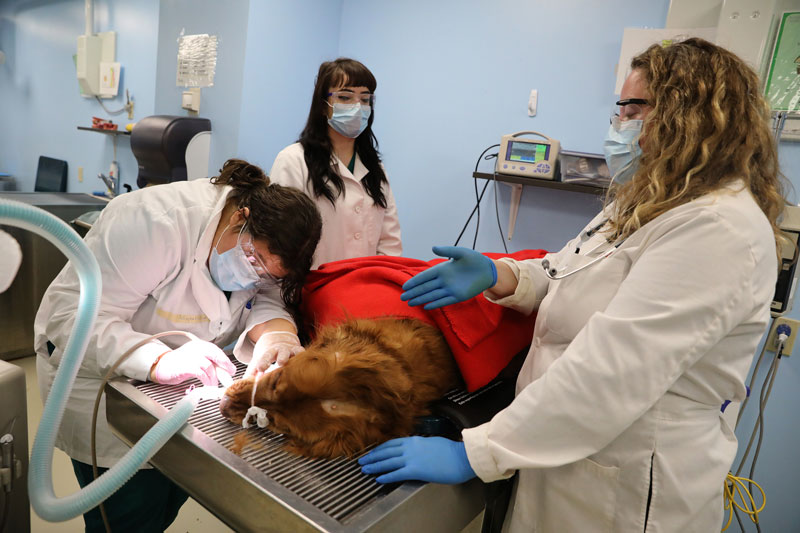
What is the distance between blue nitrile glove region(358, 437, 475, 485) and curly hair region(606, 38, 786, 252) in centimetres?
50

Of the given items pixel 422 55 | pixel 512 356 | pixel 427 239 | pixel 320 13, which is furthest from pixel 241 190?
pixel 320 13

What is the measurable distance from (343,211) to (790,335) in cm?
176

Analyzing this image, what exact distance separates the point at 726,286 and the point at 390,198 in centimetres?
152

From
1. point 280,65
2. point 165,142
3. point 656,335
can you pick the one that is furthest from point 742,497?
point 165,142

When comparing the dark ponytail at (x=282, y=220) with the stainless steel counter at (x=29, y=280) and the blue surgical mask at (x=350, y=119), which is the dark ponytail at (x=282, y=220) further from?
the stainless steel counter at (x=29, y=280)

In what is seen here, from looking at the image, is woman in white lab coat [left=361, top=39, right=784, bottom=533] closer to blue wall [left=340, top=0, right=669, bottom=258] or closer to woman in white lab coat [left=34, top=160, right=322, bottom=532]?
woman in white lab coat [left=34, top=160, right=322, bottom=532]

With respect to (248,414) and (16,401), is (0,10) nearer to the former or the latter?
(16,401)

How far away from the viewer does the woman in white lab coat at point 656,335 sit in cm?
75

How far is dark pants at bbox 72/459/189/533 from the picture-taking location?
3.90 ft

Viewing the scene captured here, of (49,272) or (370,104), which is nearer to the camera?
(370,104)

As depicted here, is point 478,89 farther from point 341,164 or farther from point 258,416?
point 258,416

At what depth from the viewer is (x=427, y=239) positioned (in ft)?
9.32

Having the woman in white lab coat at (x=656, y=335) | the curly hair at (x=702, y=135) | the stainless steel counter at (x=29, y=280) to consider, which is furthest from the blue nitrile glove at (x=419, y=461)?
the stainless steel counter at (x=29, y=280)

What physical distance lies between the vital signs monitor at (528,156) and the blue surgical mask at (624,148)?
1057 millimetres
